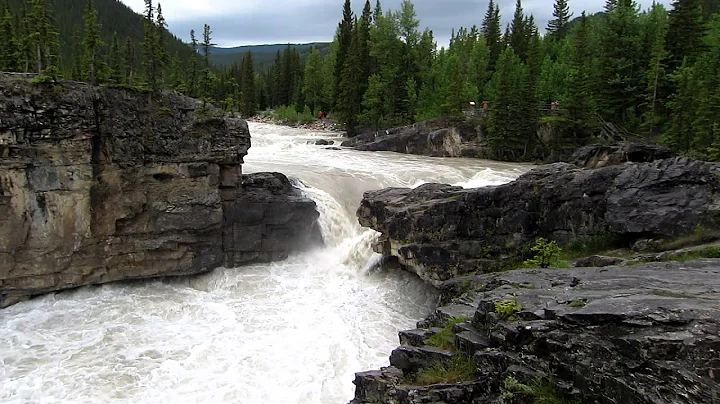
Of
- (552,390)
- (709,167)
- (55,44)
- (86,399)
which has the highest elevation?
(55,44)

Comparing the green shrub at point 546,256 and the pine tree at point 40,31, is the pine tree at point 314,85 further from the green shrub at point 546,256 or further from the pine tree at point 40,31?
the green shrub at point 546,256

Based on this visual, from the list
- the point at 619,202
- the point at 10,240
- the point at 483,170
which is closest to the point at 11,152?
the point at 10,240

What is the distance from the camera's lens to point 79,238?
19.0 m

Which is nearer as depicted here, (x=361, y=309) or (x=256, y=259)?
(x=361, y=309)

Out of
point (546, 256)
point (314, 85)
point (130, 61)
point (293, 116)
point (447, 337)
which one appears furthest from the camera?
point (314, 85)

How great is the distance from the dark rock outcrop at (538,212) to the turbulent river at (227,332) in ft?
6.48

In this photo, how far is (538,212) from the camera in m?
17.3

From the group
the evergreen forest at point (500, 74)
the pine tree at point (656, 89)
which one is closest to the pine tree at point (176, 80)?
the evergreen forest at point (500, 74)

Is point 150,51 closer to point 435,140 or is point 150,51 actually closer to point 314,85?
point 435,140

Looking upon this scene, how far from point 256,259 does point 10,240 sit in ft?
31.0

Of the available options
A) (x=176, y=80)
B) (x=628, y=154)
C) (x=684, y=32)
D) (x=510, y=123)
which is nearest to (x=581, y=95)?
(x=510, y=123)

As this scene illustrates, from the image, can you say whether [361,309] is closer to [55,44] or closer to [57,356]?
[57,356]

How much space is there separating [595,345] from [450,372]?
7.90 ft

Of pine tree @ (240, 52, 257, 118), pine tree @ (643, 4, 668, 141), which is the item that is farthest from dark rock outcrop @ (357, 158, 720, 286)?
pine tree @ (240, 52, 257, 118)
